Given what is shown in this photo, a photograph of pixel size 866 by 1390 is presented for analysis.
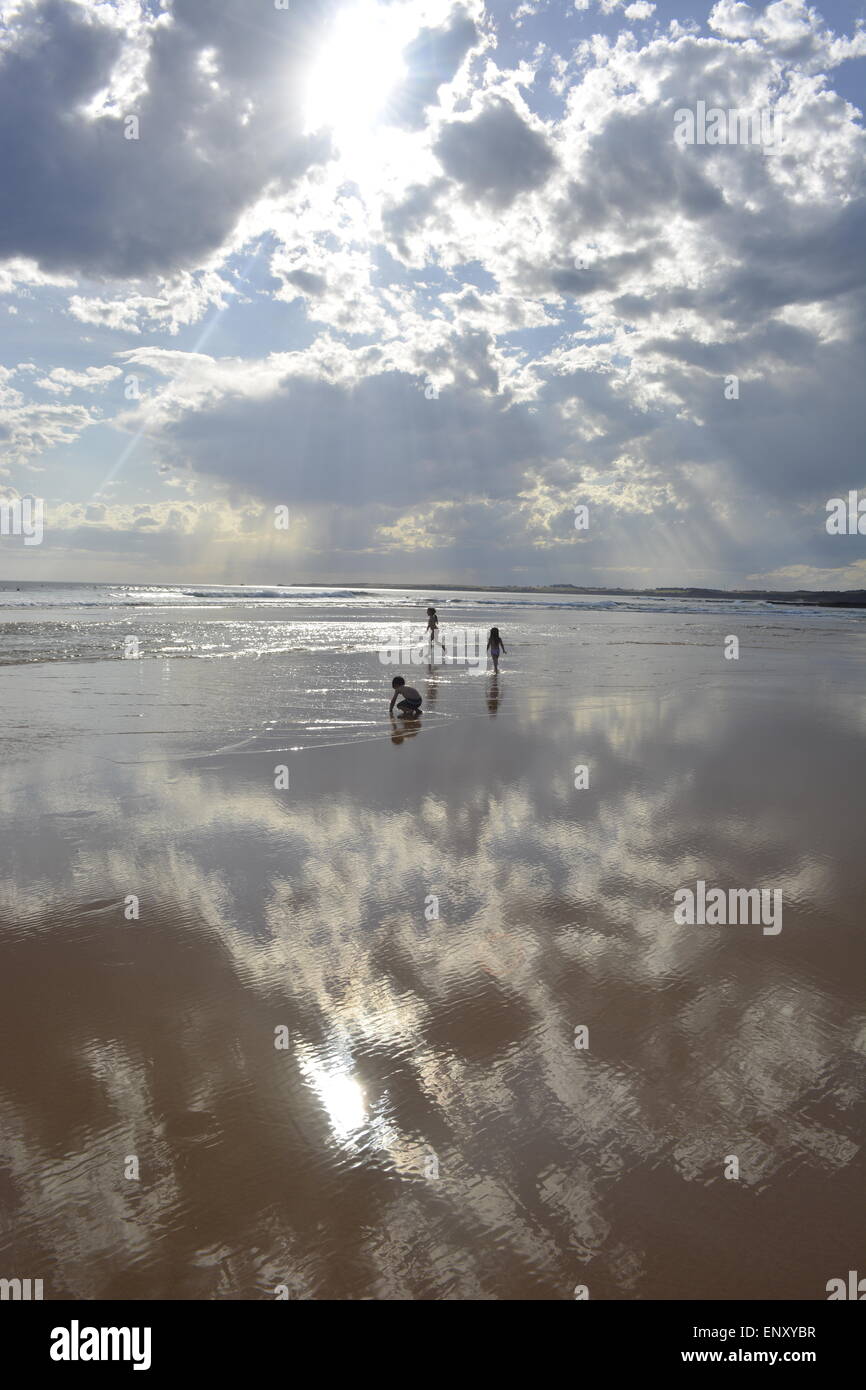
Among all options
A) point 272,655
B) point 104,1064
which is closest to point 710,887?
point 104,1064

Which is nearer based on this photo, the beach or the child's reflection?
the beach

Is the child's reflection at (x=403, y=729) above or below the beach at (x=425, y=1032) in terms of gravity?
above

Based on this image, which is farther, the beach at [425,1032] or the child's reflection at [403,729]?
the child's reflection at [403,729]

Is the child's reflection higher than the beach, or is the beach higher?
the child's reflection

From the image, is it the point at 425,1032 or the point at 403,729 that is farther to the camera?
the point at 403,729

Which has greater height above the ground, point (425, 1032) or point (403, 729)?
point (403, 729)

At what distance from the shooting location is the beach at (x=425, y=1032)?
3.46m

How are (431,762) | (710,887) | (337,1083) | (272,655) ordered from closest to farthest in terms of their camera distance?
(337,1083) < (710,887) < (431,762) < (272,655)

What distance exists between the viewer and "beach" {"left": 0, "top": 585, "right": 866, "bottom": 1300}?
11.3 ft

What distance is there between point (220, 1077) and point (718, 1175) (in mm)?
2829

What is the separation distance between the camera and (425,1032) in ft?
16.4
